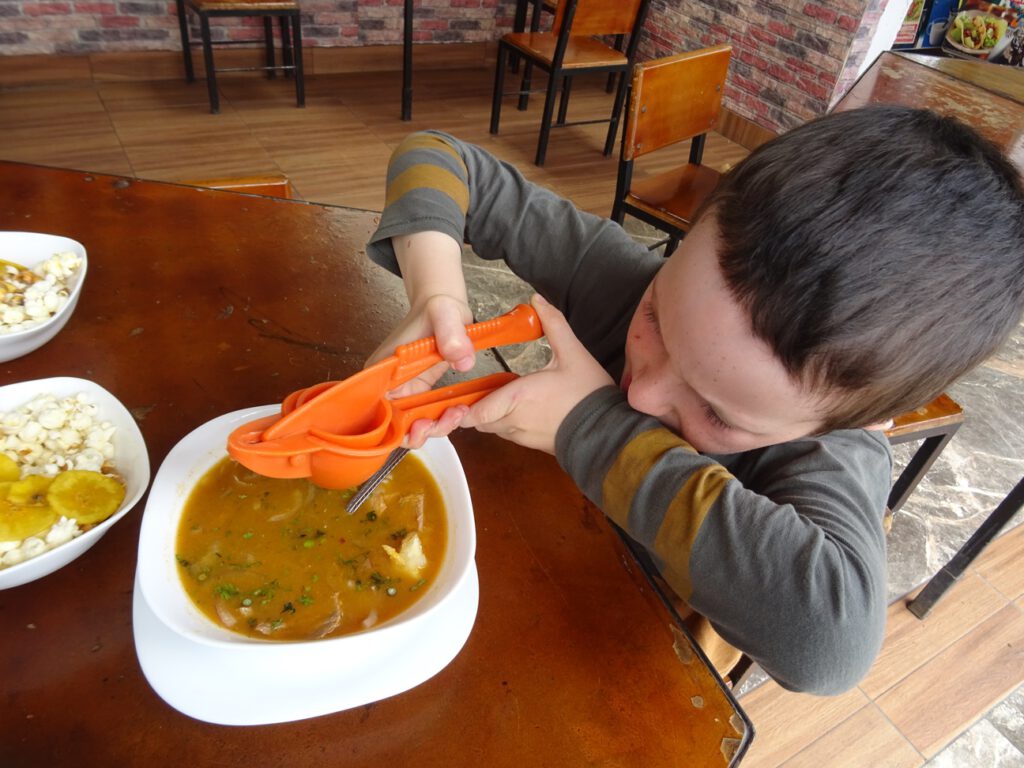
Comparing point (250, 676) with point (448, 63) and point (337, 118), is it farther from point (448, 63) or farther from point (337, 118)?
point (448, 63)

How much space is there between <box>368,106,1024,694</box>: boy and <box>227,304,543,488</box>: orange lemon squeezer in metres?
0.03

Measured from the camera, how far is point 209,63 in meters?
3.89

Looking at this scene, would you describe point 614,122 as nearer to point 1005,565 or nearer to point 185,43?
point 185,43

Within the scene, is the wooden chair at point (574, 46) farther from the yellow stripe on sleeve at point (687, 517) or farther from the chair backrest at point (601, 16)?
the yellow stripe on sleeve at point (687, 517)

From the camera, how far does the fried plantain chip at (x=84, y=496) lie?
75cm

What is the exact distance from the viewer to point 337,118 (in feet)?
14.3

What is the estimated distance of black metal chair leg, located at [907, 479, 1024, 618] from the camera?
5.86 feet

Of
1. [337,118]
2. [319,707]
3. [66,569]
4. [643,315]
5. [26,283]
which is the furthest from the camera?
[337,118]

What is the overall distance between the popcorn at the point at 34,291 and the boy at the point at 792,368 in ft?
1.71

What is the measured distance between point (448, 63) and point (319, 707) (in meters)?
5.42

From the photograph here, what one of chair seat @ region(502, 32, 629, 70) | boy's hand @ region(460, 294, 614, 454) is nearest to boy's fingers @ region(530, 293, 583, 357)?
boy's hand @ region(460, 294, 614, 454)

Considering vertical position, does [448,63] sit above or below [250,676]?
below

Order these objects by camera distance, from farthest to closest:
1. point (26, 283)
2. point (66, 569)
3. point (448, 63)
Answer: point (448, 63) → point (26, 283) → point (66, 569)

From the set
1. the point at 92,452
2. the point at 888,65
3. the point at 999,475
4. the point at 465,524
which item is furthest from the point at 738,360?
the point at 999,475
